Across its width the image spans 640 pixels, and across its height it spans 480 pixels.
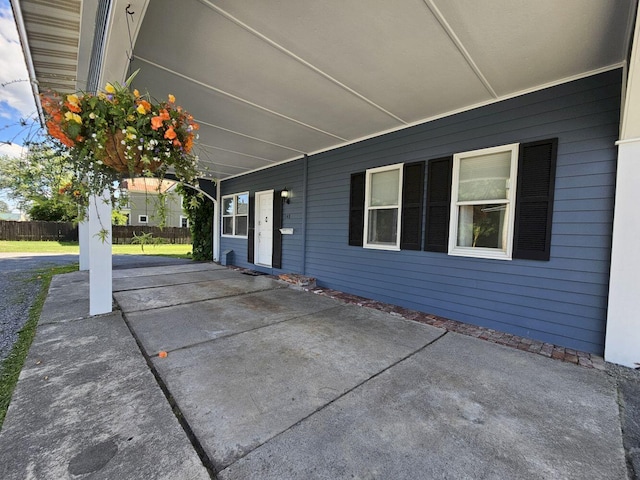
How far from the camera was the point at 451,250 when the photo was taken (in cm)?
367

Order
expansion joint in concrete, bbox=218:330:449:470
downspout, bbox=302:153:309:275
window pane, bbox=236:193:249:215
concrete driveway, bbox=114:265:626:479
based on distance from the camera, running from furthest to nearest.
Result: window pane, bbox=236:193:249:215
downspout, bbox=302:153:309:275
expansion joint in concrete, bbox=218:330:449:470
concrete driveway, bbox=114:265:626:479

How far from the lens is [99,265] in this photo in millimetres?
3336

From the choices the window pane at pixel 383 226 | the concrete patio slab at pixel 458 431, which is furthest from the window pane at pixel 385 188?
the concrete patio slab at pixel 458 431

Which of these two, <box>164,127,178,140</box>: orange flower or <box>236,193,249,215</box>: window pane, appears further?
<box>236,193,249,215</box>: window pane

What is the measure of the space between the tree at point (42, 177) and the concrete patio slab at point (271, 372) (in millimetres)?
1467

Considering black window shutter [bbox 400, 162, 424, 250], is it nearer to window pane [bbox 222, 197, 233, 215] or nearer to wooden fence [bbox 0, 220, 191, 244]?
window pane [bbox 222, 197, 233, 215]

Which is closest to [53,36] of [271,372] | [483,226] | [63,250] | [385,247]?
[271,372]

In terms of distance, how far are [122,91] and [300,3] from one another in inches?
53.7

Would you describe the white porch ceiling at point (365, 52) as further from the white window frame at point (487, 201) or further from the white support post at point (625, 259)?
the white support post at point (625, 259)

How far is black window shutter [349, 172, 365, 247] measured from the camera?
15.7 feet

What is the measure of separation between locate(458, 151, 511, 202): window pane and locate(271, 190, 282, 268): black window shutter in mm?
4043

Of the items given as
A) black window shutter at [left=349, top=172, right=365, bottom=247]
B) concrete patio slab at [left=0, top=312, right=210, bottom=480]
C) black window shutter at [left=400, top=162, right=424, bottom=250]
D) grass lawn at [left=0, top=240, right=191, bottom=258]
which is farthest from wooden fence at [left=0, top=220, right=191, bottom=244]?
black window shutter at [left=400, top=162, right=424, bottom=250]

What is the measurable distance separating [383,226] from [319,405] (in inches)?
127

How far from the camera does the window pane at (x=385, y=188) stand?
440 cm
